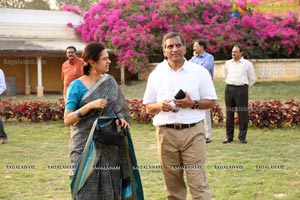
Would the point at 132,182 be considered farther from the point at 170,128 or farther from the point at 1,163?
the point at 1,163

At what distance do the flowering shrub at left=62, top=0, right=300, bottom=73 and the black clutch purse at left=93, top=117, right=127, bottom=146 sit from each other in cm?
1588

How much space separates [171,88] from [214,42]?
16229 millimetres

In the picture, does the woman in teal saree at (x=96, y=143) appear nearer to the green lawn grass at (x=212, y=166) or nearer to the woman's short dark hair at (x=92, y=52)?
the woman's short dark hair at (x=92, y=52)

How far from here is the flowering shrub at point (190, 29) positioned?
19.4 m

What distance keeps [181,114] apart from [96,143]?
0.76 metres

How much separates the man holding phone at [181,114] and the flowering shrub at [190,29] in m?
15.6

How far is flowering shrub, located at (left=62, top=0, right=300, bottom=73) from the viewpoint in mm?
19406

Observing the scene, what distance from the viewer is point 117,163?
11.2 feet

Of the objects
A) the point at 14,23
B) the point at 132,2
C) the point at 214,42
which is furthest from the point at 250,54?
the point at 14,23

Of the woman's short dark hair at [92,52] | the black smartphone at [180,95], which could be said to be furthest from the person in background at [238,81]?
the woman's short dark hair at [92,52]

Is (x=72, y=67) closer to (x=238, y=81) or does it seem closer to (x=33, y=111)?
(x=238, y=81)

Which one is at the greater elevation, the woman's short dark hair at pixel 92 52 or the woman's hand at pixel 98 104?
the woman's short dark hair at pixel 92 52

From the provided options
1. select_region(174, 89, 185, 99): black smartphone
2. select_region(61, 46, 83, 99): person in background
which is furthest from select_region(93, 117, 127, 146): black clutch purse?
select_region(61, 46, 83, 99): person in background

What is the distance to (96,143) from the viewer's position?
3.31 m
